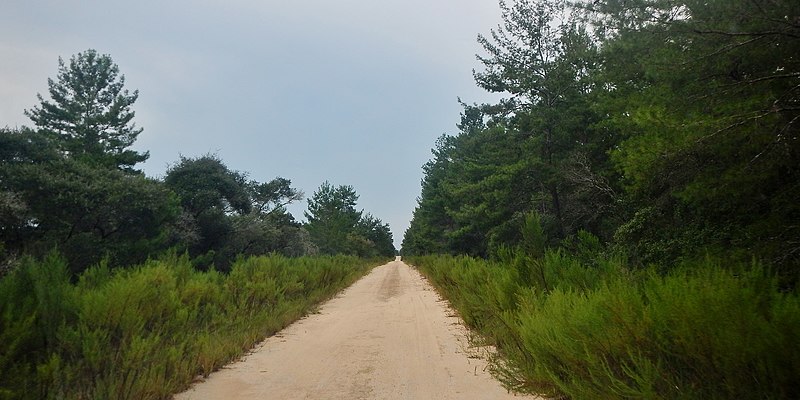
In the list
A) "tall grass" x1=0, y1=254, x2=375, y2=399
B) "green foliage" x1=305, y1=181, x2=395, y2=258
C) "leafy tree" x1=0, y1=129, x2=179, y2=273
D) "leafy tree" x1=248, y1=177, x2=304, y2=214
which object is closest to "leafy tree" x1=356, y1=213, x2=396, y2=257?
"green foliage" x1=305, y1=181, x2=395, y2=258

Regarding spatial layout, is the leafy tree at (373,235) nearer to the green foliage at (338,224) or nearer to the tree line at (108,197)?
the green foliage at (338,224)

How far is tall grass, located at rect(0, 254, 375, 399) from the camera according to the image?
4.23 m

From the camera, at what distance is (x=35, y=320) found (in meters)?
4.64

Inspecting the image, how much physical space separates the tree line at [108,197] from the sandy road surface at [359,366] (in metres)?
3.88

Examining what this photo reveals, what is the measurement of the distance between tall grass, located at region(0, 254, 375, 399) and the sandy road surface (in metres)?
0.56

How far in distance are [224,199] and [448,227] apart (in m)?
22.1

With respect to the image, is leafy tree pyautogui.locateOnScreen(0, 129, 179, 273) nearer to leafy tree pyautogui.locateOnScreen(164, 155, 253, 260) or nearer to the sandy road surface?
leafy tree pyautogui.locateOnScreen(164, 155, 253, 260)

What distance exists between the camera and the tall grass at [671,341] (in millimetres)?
3154

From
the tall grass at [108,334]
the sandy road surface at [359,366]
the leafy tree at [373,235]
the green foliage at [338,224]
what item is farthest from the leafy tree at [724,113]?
the leafy tree at [373,235]

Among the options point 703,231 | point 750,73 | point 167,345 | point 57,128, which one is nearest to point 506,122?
point 703,231

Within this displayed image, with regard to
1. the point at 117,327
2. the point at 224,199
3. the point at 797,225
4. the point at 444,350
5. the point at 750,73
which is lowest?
the point at 444,350

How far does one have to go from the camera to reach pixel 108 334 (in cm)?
576

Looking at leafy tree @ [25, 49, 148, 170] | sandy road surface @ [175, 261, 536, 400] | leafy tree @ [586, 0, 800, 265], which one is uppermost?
leafy tree @ [25, 49, 148, 170]

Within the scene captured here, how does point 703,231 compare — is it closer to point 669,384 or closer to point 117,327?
point 669,384
